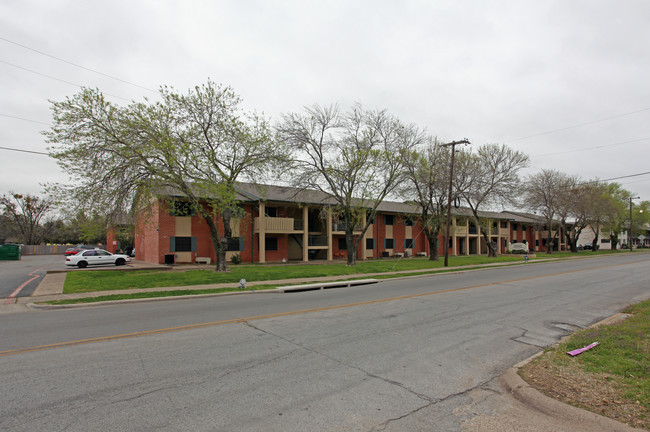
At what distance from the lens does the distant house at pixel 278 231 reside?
27.9m

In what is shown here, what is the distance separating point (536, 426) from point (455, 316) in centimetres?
557

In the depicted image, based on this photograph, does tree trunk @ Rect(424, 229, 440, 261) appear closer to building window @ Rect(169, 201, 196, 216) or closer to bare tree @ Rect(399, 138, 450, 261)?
bare tree @ Rect(399, 138, 450, 261)

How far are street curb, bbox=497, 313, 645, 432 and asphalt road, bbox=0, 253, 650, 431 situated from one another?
267mm

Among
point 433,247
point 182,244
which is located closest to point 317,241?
point 433,247

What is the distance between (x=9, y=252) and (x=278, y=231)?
29316mm

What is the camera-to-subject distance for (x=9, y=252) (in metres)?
37.2

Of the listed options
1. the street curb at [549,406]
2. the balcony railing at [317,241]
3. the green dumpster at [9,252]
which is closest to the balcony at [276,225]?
the balcony railing at [317,241]

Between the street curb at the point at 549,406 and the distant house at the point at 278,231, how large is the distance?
1791 centimetres

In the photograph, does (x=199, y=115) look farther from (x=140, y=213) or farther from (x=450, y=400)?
(x=450, y=400)

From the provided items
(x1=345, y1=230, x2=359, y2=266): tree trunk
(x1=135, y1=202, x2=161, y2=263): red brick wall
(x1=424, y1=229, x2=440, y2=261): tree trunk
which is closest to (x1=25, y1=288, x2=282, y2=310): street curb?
(x1=345, y1=230, x2=359, y2=266): tree trunk

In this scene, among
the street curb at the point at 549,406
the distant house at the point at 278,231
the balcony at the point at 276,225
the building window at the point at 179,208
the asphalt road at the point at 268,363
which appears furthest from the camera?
the balcony at the point at 276,225

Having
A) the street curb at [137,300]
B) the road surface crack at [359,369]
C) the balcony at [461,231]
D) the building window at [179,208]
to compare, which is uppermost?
the building window at [179,208]

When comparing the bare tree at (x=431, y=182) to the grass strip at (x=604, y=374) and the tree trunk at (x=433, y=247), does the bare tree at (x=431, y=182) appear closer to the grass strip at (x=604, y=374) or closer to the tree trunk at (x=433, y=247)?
the tree trunk at (x=433, y=247)

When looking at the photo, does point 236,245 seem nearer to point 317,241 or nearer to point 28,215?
point 317,241
